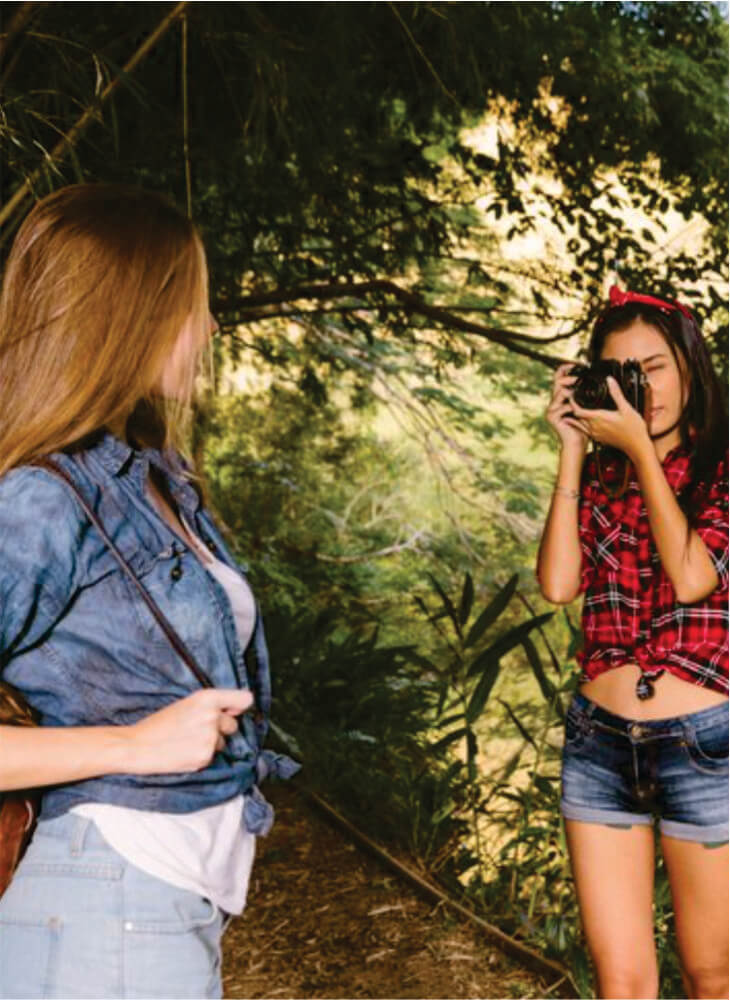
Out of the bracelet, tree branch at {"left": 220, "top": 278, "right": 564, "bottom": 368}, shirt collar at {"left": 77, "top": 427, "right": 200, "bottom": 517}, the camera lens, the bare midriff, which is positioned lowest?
the bare midriff

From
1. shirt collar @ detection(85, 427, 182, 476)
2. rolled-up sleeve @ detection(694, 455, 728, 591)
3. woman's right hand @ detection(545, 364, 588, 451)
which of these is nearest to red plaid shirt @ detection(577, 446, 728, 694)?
rolled-up sleeve @ detection(694, 455, 728, 591)

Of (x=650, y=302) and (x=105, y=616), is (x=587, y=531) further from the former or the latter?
(x=105, y=616)

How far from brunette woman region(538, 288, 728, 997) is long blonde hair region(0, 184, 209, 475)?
94 cm

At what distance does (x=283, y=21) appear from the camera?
132 inches

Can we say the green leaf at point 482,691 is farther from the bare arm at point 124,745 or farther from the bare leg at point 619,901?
the bare arm at point 124,745

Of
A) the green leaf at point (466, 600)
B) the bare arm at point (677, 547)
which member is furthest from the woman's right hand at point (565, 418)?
the green leaf at point (466, 600)

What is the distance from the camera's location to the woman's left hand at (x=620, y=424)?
5.96 feet

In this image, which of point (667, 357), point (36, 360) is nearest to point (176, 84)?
point (667, 357)

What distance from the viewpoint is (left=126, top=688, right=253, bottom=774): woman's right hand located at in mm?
997

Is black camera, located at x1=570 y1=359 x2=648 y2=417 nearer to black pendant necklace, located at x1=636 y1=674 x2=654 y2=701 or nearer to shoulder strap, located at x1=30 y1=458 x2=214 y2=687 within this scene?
black pendant necklace, located at x1=636 y1=674 x2=654 y2=701

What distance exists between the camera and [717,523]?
1.83 m

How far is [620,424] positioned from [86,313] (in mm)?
1027

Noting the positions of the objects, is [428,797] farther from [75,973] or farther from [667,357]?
[75,973]

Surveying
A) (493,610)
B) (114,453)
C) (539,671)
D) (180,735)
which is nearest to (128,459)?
(114,453)
